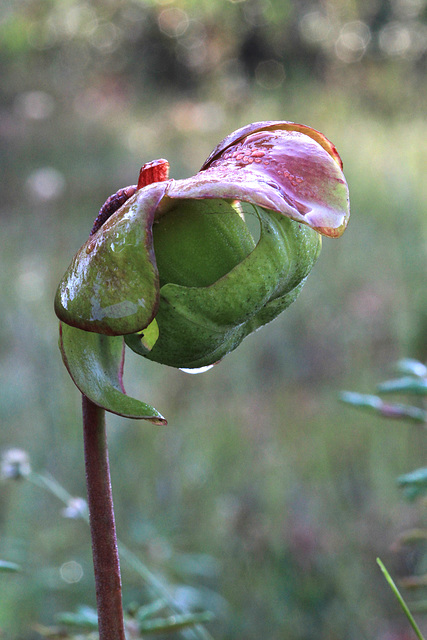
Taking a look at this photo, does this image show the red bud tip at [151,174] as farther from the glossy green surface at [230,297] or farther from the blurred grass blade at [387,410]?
the blurred grass blade at [387,410]

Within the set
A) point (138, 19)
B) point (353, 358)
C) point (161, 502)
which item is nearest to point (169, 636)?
point (161, 502)

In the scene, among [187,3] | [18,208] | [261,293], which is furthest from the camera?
[187,3]

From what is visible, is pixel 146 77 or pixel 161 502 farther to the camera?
pixel 146 77

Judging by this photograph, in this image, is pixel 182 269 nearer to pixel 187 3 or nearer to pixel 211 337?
pixel 211 337

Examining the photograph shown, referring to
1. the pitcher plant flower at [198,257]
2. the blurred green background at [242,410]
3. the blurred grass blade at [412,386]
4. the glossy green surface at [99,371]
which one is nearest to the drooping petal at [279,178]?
the pitcher plant flower at [198,257]

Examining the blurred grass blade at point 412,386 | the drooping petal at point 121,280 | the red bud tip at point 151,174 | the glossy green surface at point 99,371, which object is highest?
the red bud tip at point 151,174

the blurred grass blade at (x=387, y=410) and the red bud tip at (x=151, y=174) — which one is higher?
the red bud tip at (x=151, y=174)

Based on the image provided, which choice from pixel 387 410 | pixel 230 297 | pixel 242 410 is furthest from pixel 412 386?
pixel 242 410
